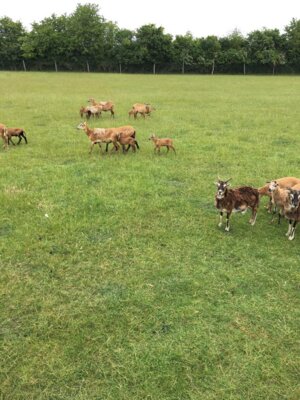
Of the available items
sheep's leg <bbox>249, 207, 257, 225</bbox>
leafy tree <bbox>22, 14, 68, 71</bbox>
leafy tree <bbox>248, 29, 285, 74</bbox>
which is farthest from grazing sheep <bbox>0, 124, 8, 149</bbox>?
leafy tree <bbox>248, 29, 285, 74</bbox>

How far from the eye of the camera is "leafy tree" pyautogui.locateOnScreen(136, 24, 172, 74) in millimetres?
70875

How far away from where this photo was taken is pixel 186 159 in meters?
13.6

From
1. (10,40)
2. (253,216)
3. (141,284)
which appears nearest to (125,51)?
(10,40)

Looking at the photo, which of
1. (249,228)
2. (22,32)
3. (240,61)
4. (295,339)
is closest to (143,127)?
(249,228)

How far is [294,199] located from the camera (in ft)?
25.8

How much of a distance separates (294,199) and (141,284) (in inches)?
140

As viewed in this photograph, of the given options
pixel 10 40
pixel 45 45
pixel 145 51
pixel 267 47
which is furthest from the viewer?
pixel 10 40

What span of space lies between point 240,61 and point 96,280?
7029 cm

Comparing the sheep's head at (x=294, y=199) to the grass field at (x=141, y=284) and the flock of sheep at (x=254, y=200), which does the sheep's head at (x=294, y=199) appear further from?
the grass field at (x=141, y=284)

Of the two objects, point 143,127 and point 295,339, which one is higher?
point 143,127

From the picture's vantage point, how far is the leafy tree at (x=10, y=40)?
Answer: 228ft

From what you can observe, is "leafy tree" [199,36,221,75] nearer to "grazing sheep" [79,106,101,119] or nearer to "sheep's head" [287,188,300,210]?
"grazing sheep" [79,106,101,119]

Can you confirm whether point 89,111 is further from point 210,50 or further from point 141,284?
point 210,50

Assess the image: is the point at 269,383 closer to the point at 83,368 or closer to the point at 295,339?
the point at 295,339
